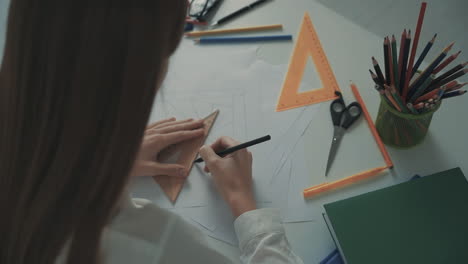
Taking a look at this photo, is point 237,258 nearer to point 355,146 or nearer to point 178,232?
point 178,232

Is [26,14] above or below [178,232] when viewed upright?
above

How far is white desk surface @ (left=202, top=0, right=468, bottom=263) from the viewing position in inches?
21.3

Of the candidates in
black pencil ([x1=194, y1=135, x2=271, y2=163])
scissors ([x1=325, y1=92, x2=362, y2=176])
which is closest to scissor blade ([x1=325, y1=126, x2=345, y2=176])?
scissors ([x1=325, y1=92, x2=362, y2=176])

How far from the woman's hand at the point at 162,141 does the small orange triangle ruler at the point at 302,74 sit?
0.17 m

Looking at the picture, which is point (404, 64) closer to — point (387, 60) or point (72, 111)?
point (387, 60)

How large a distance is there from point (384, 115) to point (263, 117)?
0.68 feet

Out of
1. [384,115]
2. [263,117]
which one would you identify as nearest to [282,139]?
[263,117]

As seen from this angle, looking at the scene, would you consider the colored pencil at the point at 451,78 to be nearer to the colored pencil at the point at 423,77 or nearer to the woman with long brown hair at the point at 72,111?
the colored pencil at the point at 423,77

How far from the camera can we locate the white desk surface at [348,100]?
542 mm

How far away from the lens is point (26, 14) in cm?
30

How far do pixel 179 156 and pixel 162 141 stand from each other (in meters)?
0.04

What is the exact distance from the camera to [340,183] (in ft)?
1.90

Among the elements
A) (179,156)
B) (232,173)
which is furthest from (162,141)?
(232,173)

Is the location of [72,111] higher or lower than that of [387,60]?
lower
